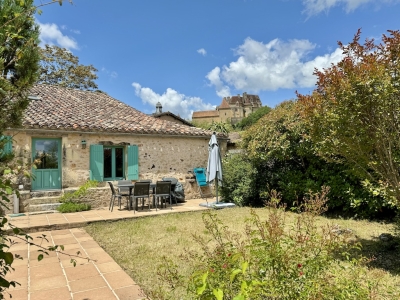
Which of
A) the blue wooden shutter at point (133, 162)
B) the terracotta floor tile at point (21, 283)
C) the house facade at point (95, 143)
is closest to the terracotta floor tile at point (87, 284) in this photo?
the terracotta floor tile at point (21, 283)

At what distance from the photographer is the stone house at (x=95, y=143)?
369 inches

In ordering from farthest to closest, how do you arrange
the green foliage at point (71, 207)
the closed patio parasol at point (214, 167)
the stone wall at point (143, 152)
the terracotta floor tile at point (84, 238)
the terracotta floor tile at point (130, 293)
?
the closed patio parasol at point (214, 167)
the stone wall at point (143, 152)
the green foliage at point (71, 207)
the terracotta floor tile at point (84, 238)
the terracotta floor tile at point (130, 293)

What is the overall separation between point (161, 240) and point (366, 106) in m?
4.58

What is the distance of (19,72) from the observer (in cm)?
209

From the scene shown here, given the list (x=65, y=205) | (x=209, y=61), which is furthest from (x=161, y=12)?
(x=209, y=61)

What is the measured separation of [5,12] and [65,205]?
27.7ft

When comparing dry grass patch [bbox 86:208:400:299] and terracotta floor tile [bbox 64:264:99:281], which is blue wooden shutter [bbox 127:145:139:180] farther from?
A: terracotta floor tile [bbox 64:264:99:281]

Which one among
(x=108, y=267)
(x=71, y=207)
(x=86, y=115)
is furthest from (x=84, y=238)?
(x=86, y=115)

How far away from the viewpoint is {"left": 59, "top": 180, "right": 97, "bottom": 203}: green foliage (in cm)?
934

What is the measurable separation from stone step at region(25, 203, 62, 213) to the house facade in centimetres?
67

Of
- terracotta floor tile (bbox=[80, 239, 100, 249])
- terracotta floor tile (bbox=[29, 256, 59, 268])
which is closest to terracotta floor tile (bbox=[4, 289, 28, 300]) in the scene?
terracotta floor tile (bbox=[29, 256, 59, 268])

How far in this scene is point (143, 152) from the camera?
11.1 meters

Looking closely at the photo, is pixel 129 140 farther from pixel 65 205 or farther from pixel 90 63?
pixel 90 63

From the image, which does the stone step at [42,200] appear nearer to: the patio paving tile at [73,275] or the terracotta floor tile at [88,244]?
the patio paving tile at [73,275]
